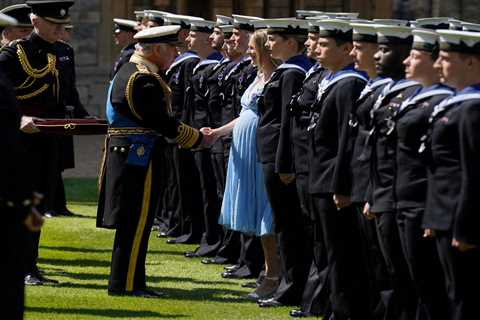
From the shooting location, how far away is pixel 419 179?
405 inches

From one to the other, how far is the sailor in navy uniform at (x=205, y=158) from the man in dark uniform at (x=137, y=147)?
287 centimetres

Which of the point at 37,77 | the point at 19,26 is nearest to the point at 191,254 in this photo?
the point at 19,26

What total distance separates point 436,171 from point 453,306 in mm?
731

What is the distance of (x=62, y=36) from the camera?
48.6 ft

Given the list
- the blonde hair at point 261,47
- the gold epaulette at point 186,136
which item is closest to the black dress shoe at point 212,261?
the gold epaulette at point 186,136

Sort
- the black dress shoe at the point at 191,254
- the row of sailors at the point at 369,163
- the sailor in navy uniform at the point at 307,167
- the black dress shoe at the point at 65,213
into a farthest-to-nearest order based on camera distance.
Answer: the black dress shoe at the point at 65,213
the black dress shoe at the point at 191,254
the sailor in navy uniform at the point at 307,167
the row of sailors at the point at 369,163

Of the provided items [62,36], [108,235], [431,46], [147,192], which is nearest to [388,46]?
[431,46]

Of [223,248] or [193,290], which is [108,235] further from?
[193,290]

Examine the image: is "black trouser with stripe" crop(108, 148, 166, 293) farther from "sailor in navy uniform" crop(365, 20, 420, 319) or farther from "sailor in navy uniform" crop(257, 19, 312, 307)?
"sailor in navy uniform" crop(365, 20, 420, 319)

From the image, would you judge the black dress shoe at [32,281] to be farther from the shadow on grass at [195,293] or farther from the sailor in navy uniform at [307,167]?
the sailor in navy uniform at [307,167]

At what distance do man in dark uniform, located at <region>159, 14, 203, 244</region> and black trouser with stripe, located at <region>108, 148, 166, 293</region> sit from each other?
3.88 m

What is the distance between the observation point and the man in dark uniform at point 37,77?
1434 cm

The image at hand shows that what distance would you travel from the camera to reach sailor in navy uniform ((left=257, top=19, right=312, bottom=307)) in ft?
43.8

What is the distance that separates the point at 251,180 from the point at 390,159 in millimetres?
3673
